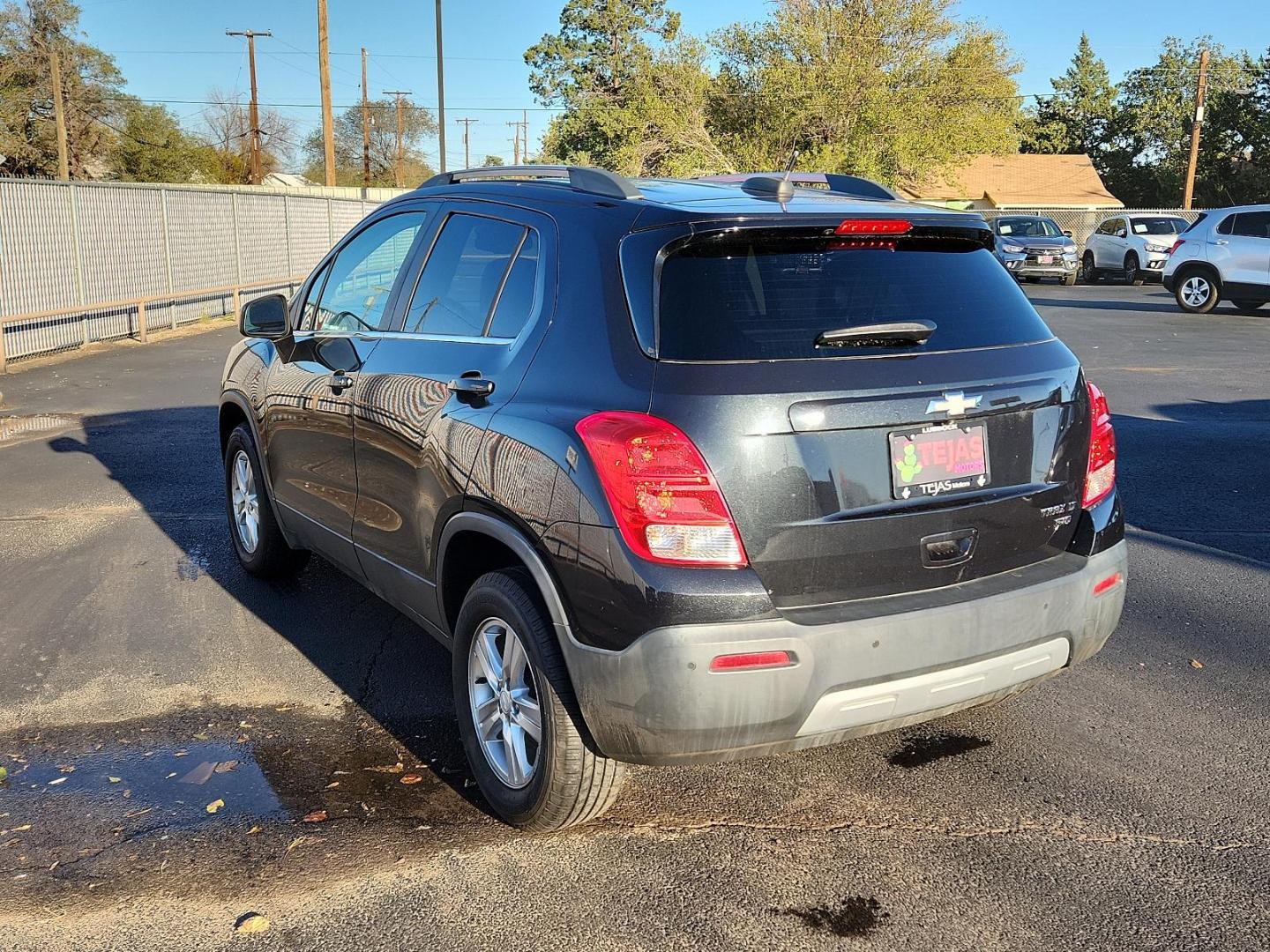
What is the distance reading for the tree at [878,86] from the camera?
42.9 metres

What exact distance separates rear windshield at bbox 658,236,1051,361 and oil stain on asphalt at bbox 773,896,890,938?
1.41 metres

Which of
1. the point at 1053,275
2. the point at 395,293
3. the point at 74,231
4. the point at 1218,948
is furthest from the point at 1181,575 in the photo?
the point at 1053,275

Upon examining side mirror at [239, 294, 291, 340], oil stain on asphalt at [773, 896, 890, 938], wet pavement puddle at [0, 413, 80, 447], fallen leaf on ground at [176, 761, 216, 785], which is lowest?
fallen leaf on ground at [176, 761, 216, 785]

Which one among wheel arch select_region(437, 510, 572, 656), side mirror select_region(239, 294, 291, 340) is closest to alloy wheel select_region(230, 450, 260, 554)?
side mirror select_region(239, 294, 291, 340)

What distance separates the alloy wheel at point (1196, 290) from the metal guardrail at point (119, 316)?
1740cm

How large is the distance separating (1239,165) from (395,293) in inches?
2422

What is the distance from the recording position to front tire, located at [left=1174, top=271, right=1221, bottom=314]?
2147 centimetres

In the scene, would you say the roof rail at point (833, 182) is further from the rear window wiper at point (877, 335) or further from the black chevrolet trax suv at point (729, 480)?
the rear window wiper at point (877, 335)

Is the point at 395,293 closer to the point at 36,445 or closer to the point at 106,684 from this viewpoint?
the point at 106,684

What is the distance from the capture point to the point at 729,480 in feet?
9.44

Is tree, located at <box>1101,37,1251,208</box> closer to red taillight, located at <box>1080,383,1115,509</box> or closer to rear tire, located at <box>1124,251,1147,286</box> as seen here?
rear tire, located at <box>1124,251,1147,286</box>

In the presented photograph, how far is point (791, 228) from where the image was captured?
10.5ft

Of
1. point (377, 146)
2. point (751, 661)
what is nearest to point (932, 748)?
point (751, 661)

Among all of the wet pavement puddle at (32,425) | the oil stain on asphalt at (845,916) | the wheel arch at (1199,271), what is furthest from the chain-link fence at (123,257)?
the wheel arch at (1199,271)
